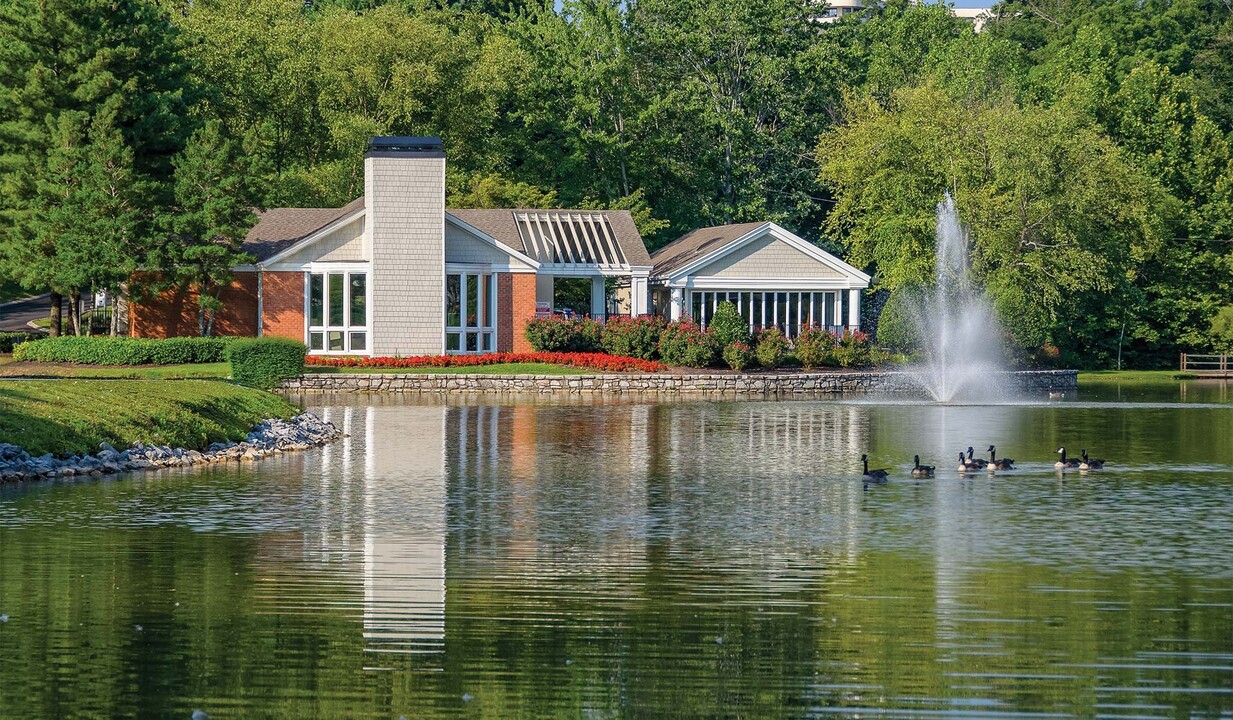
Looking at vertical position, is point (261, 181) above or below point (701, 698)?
above

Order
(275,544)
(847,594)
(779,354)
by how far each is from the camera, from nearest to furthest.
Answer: (847,594)
(275,544)
(779,354)

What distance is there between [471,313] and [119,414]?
2904 cm

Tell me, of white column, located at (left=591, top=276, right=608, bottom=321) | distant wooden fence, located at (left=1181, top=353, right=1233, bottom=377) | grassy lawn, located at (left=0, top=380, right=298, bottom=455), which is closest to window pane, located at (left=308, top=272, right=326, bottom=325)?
white column, located at (left=591, top=276, right=608, bottom=321)

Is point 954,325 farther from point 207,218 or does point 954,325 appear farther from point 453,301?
point 207,218

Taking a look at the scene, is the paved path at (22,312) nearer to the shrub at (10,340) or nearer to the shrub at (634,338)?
the shrub at (10,340)

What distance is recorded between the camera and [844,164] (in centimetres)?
6856

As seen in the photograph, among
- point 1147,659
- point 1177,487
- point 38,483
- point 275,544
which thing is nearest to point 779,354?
point 1177,487

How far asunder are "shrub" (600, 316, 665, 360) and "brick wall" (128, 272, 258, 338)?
12312mm

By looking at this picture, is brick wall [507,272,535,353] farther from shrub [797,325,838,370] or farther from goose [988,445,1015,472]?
goose [988,445,1015,472]

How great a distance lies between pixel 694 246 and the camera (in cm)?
6338

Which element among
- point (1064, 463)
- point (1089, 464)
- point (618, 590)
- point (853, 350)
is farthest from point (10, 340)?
point (618, 590)

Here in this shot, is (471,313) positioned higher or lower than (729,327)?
higher

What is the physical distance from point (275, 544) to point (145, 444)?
9774 millimetres

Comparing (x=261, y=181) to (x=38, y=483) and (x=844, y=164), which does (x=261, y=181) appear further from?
(x=38, y=483)
